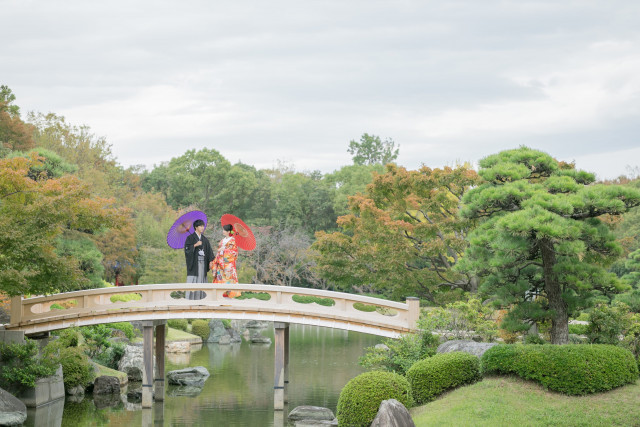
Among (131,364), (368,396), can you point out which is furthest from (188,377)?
(368,396)

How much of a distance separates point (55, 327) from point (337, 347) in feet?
48.0

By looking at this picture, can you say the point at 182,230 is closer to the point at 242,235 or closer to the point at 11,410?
the point at 242,235

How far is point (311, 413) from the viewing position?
15977mm

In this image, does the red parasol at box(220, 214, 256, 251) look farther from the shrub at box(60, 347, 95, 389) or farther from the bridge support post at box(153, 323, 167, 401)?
the shrub at box(60, 347, 95, 389)

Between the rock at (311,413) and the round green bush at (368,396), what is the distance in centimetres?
372

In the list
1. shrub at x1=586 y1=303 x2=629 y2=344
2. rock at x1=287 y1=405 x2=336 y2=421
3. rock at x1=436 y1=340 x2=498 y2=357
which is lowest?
rock at x1=287 y1=405 x2=336 y2=421

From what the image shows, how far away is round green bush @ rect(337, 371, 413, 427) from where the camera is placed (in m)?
11.8

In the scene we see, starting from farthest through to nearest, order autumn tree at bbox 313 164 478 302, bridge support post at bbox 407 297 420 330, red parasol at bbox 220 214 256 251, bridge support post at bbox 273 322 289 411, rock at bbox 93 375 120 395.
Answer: autumn tree at bbox 313 164 478 302 → red parasol at bbox 220 214 256 251 → rock at bbox 93 375 120 395 → bridge support post at bbox 273 322 289 411 → bridge support post at bbox 407 297 420 330

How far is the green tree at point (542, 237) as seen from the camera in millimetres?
12625

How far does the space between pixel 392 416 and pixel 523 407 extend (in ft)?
7.86

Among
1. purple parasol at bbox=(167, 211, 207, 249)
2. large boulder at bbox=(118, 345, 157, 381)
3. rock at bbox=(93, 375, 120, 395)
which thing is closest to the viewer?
rock at bbox=(93, 375, 120, 395)

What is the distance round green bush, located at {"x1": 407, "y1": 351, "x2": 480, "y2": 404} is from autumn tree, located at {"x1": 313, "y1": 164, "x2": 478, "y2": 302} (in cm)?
729

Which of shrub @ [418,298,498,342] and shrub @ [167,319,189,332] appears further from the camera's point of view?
shrub @ [167,319,189,332]

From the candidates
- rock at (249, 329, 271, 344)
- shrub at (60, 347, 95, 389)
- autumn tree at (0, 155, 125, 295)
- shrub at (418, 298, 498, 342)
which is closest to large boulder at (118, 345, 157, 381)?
shrub at (60, 347, 95, 389)
